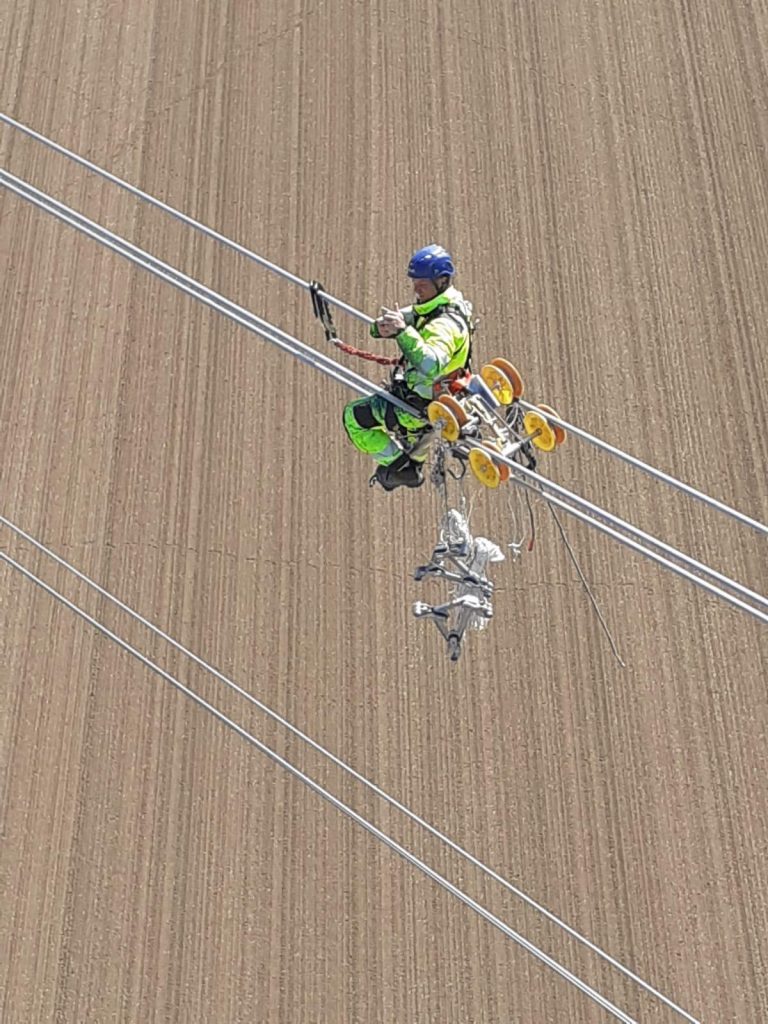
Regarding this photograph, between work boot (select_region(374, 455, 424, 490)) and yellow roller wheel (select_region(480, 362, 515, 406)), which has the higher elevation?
yellow roller wheel (select_region(480, 362, 515, 406))

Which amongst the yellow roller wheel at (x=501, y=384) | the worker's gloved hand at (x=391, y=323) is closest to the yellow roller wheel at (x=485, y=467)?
the yellow roller wheel at (x=501, y=384)

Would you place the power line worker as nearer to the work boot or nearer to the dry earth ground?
the work boot

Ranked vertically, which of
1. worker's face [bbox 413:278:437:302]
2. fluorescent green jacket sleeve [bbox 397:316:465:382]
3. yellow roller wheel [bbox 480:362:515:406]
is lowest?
fluorescent green jacket sleeve [bbox 397:316:465:382]

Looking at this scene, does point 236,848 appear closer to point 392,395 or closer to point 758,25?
point 392,395

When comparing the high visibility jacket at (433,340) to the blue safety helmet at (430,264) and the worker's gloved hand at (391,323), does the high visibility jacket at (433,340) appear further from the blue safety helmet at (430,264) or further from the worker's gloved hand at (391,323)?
the blue safety helmet at (430,264)

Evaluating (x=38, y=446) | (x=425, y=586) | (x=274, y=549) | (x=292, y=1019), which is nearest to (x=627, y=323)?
(x=425, y=586)

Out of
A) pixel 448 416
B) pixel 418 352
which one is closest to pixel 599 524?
pixel 448 416

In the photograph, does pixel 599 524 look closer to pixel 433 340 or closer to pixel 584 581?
pixel 584 581

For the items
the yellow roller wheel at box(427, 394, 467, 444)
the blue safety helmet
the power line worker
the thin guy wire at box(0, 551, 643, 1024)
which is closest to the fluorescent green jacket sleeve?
the power line worker
